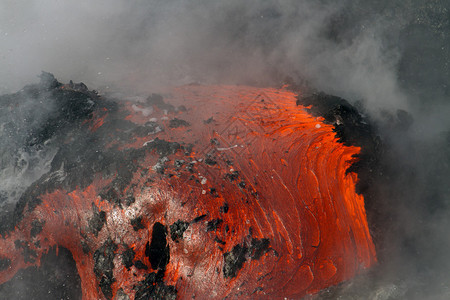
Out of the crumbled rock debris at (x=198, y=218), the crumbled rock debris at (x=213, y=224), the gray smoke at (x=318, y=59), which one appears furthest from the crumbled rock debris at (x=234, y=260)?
the gray smoke at (x=318, y=59)

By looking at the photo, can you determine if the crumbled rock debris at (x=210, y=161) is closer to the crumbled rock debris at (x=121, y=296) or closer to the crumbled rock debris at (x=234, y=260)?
the crumbled rock debris at (x=234, y=260)

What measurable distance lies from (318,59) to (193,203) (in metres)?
4.12

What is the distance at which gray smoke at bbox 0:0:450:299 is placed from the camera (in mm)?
4180

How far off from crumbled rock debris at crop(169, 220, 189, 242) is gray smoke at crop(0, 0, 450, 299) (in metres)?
2.38

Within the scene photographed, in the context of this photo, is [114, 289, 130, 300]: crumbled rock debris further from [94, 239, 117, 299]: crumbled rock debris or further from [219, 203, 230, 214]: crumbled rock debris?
[219, 203, 230, 214]: crumbled rock debris

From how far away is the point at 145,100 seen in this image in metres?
4.11

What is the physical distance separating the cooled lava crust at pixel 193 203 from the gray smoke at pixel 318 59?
774 millimetres

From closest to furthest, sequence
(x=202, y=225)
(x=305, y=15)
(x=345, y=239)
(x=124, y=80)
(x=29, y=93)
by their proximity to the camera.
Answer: (x=202, y=225)
(x=345, y=239)
(x=29, y=93)
(x=124, y=80)
(x=305, y=15)

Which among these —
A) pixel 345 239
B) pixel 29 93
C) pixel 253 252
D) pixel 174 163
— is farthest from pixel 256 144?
pixel 29 93

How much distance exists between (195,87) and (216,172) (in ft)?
6.46

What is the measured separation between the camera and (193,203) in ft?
10.1

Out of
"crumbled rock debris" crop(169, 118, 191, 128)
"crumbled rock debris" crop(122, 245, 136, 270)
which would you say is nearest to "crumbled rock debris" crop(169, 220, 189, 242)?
"crumbled rock debris" crop(122, 245, 136, 270)

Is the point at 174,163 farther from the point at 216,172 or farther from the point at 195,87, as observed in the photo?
the point at 195,87

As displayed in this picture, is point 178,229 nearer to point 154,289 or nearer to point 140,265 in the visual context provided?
point 140,265
